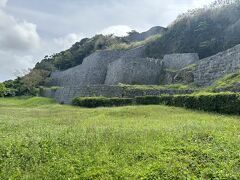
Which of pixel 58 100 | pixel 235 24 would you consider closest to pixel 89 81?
pixel 58 100

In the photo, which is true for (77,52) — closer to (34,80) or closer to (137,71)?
(34,80)

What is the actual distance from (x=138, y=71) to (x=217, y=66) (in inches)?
458

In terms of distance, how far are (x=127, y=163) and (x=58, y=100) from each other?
30.0 meters

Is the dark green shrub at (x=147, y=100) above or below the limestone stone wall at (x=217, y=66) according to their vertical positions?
below

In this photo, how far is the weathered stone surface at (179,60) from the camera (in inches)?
1366

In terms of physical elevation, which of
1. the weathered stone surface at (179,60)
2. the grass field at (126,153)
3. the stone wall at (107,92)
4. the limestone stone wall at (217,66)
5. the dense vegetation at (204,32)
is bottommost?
the grass field at (126,153)

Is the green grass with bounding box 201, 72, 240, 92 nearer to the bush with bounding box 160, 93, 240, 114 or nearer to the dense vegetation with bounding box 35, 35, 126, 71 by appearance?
the bush with bounding box 160, 93, 240, 114

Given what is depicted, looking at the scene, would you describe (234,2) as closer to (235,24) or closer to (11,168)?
(235,24)

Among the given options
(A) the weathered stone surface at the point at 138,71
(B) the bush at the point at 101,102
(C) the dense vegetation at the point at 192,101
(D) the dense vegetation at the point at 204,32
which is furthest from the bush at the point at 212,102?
(D) the dense vegetation at the point at 204,32

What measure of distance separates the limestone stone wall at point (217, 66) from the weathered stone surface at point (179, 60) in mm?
6880

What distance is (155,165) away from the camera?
782 centimetres

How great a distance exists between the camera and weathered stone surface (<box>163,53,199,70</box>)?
114 feet

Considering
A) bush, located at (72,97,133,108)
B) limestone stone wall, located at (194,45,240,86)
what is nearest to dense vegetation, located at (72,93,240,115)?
bush, located at (72,97,133,108)

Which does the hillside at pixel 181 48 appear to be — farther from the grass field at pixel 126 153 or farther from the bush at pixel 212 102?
the grass field at pixel 126 153
